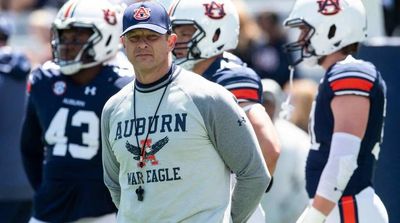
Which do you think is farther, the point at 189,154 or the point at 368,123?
the point at 368,123

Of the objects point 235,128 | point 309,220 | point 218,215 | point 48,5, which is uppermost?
point 235,128

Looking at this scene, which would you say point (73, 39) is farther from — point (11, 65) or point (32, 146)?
point (11, 65)

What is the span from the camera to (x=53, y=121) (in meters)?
7.08

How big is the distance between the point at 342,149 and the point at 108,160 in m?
1.19

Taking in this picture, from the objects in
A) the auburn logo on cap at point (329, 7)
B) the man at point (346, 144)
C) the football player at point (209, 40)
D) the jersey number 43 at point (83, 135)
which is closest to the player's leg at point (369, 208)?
the man at point (346, 144)

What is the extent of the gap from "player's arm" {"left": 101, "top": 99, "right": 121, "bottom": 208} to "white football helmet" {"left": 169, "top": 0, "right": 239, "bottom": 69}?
0.92 m

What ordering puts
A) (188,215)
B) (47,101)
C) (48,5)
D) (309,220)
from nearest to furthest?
(188,215) → (309,220) → (47,101) → (48,5)

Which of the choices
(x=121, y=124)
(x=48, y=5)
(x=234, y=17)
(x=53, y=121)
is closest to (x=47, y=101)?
(x=53, y=121)

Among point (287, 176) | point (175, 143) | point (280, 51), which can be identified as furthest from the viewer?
point (280, 51)

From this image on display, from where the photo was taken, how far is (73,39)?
7.20 m

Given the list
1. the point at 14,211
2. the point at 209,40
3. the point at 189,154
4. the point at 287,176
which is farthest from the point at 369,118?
the point at 14,211

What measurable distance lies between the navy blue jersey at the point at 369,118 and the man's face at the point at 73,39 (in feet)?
5.19

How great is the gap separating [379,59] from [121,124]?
2.54 m

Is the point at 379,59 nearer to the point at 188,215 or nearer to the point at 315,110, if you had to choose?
the point at 315,110
